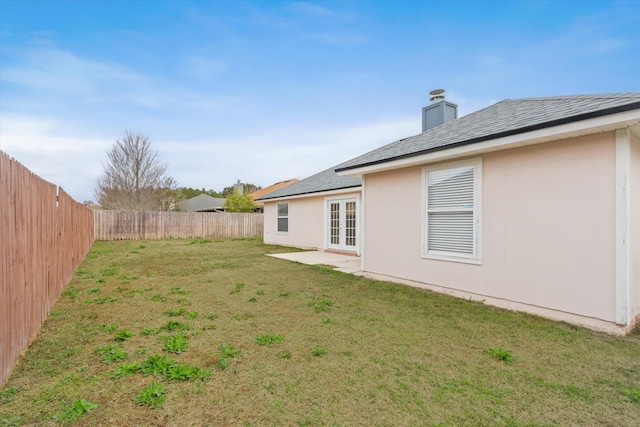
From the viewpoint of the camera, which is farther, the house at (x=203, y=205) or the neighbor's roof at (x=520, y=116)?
the house at (x=203, y=205)

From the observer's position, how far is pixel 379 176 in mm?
7016

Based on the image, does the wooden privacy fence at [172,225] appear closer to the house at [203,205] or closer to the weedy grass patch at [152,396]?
the house at [203,205]

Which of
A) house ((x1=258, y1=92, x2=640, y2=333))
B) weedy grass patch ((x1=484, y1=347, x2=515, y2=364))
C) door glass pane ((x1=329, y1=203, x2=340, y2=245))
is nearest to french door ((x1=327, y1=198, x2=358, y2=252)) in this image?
door glass pane ((x1=329, y1=203, x2=340, y2=245))

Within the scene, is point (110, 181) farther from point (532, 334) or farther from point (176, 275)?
point (532, 334)

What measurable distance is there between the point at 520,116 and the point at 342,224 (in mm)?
7528

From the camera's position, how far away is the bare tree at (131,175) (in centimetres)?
2417

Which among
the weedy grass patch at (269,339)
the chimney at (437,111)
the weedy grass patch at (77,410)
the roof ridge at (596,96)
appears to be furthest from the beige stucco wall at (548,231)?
the weedy grass patch at (77,410)

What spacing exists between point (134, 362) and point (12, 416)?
2.88ft

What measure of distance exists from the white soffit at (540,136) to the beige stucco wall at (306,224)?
5609mm

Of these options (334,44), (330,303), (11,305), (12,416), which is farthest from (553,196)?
(334,44)

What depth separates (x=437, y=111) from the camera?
349 inches

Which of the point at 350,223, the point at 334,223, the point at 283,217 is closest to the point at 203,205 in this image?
the point at 283,217

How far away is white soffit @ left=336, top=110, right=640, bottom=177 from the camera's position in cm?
343

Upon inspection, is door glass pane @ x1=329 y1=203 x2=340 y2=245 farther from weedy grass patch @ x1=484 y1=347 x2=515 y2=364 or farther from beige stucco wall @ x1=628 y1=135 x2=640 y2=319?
weedy grass patch @ x1=484 y1=347 x2=515 y2=364
